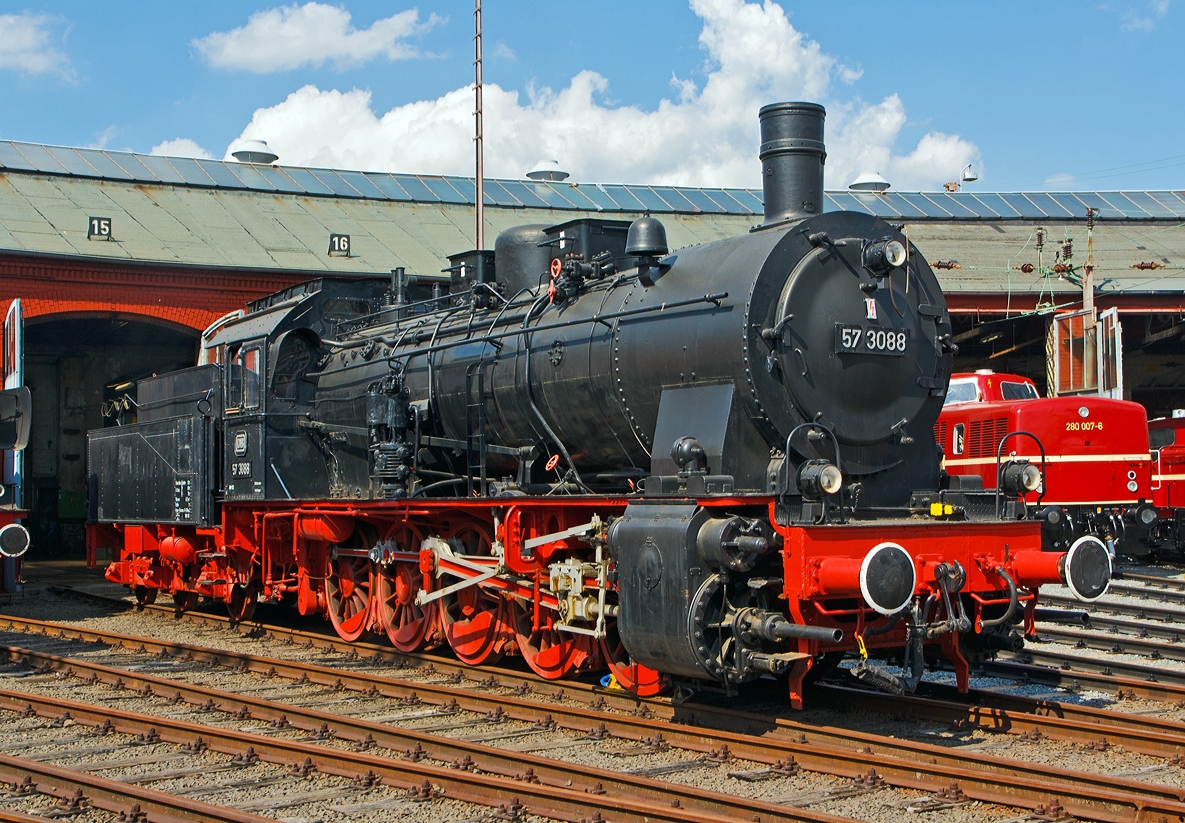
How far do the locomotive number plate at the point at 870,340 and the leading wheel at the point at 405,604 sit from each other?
4634 millimetres

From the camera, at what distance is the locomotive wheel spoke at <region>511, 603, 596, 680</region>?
882 cm

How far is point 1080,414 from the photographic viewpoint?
50.8 ft

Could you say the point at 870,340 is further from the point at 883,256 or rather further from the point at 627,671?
the point at 627,671

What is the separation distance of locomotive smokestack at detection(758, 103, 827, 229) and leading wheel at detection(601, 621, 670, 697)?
10.6 feet

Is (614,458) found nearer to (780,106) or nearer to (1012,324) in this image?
(780,106)

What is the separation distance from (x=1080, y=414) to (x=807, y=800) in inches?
441

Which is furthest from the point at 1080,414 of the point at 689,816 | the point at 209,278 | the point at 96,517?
the point at 209,278

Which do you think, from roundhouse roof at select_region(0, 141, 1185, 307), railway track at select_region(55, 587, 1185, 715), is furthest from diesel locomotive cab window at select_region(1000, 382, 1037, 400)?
roundhouse roof at select_region(0, 141, 1185, 307)

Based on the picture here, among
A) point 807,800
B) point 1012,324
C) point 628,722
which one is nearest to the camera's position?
point 807,800

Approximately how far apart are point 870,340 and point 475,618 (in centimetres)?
440

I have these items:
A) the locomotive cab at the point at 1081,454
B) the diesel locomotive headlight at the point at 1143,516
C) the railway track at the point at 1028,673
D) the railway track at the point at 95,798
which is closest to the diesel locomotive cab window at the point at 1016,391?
the locomotive cab at the point at 1081,454

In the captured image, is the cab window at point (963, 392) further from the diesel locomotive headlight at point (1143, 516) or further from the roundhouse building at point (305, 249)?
the roundhouse building at point (305, 249)

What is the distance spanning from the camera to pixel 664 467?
7605mm

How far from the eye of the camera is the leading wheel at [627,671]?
7.95m
